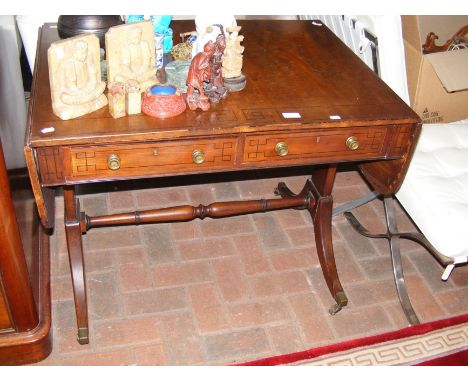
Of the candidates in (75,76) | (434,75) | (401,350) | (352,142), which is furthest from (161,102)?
(434,75)

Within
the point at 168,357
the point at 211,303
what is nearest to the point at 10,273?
the point at 168,357

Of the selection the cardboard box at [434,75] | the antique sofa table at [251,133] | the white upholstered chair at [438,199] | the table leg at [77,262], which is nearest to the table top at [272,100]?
the antique sofa table at [251,133]

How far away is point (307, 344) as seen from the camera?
7.68 feet

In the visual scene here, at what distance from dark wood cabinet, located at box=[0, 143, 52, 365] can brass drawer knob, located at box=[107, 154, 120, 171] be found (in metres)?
0.34

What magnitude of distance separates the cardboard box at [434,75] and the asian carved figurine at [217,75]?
148 cm

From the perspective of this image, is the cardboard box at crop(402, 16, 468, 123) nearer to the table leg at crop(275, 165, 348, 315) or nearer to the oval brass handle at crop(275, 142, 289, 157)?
the table leg at crop(275, 165, 348, 315)

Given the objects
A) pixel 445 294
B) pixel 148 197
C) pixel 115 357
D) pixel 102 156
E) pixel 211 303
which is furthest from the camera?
pixel 148 197

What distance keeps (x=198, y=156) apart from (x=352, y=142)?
→ 1.99 feet

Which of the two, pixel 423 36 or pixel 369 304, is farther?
pixel 423 36

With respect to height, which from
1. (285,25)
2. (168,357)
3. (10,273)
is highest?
(285,25)

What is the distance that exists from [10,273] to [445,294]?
2094mm

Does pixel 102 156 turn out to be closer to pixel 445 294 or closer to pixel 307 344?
pixel 307 344

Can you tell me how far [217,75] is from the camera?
6.22 ft

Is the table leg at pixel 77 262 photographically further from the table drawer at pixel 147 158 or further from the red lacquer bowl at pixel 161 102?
the red lacquer bowl at pixel 161 102
